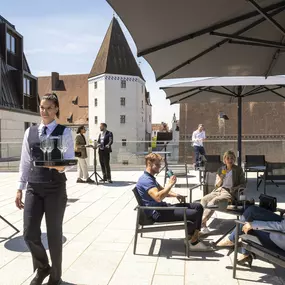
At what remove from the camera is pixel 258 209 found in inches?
161

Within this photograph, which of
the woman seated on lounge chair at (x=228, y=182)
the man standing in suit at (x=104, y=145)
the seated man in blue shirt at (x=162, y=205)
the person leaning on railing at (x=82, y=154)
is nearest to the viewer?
the seated man in blue shirt at (x=162, y=205)

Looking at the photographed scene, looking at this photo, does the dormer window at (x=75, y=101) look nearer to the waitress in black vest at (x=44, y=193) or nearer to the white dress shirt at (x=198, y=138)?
the white dress shirt at (x=198, y=138)

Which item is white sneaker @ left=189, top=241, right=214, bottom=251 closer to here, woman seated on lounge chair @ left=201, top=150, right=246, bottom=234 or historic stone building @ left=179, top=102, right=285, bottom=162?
woman seated on lounge chair @ left=201, top=150, right=246, bottom=234

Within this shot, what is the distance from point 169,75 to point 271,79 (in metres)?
3.52

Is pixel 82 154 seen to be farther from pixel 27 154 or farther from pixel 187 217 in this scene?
pixel 27 154

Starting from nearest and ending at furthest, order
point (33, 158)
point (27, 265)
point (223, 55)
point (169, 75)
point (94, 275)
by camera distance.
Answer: point (33, 158) → point (94, 275) → point (27, 265) → point (223, 55) → point (169, 75)

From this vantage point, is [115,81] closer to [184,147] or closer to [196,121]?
[196,121]

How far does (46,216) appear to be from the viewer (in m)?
3.29

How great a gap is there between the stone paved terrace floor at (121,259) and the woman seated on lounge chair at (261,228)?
0.49 feet

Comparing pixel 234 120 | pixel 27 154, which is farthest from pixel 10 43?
pixel 27 154

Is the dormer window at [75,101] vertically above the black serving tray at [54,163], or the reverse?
the dormer window at [75,101]

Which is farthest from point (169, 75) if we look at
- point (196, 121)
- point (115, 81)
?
point (115, 81)

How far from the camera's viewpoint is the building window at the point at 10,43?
29.9m

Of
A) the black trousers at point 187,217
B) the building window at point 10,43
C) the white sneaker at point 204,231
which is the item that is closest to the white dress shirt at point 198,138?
the white sneaker at point 204,231
